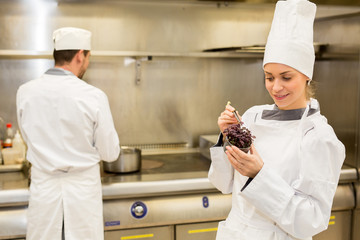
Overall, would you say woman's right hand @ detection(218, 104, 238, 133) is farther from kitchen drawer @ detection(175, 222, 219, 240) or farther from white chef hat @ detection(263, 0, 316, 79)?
kitchen drawer @ detection(175, 222, 219, 240)

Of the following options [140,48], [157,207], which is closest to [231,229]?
[157,207]

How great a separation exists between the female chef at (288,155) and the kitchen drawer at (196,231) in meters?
0.84

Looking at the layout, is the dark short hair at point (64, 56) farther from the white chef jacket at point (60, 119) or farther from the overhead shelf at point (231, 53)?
the overhead shelf at point (231, 53)

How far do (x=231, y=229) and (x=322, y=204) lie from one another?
1.12ft

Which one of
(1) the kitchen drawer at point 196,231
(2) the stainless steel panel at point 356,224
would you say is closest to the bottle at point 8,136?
(1) the kitchen drawer at point 196,231

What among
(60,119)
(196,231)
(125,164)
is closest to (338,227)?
(196,231)

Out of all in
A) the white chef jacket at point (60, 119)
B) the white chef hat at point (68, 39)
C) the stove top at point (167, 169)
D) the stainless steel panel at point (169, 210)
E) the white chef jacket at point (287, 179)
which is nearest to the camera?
the white chef jacket at point (287, 179)

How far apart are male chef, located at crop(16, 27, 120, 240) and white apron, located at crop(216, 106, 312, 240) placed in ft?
2.68

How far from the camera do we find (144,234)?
2.20 metres

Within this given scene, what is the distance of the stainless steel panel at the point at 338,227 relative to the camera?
246 cm

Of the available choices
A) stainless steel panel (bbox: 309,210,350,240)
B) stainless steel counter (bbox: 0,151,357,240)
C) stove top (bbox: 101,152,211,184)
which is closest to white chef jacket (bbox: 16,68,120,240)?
stainless steel counter (bbox: 0,151,357,240)

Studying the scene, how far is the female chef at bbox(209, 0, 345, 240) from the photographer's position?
119 centimetres

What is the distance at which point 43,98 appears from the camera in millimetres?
1913

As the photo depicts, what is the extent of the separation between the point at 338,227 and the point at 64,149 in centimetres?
170
